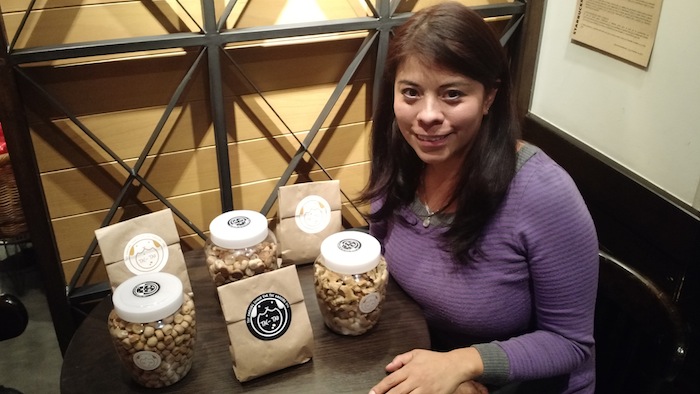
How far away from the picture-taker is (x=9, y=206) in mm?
2428

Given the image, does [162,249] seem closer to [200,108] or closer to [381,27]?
[200,108]

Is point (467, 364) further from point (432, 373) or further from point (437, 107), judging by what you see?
point (437, 107)

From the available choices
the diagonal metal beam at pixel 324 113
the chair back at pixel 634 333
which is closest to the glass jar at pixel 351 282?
the chair back at pixel 634 333

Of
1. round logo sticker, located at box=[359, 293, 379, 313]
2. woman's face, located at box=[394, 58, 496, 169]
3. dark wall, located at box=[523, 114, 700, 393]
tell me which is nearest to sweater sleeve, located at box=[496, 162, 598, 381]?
woman's face, located at box=[394, 58, 496, 169]

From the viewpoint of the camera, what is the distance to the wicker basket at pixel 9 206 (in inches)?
93.3

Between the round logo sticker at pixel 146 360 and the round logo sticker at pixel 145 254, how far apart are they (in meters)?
0.27

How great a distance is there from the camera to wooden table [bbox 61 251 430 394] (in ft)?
3.72

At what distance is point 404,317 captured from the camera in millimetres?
1327

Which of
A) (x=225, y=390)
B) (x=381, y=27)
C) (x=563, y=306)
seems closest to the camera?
(x=225, y=390)

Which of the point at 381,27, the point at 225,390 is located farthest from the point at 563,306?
the point at 381,27

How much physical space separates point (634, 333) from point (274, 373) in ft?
2.55

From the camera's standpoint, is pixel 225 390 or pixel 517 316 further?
pixel 517 316

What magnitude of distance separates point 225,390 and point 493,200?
662 millimetres

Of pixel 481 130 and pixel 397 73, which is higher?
pixel 397 73
